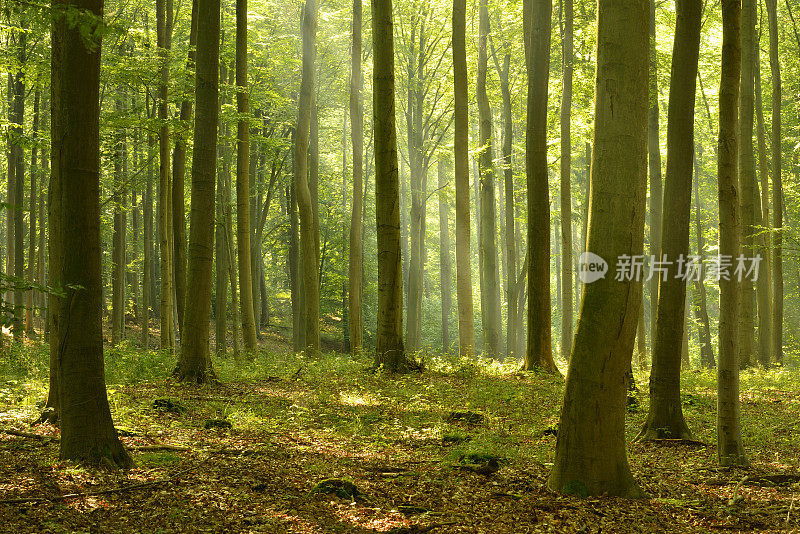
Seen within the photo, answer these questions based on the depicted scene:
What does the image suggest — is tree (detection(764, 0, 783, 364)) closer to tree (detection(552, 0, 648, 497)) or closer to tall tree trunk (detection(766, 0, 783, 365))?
tall tree trunk (detection(766, 0, 783, 365))

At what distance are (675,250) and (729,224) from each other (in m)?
1.39

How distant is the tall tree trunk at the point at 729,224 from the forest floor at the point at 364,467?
1.57 ft

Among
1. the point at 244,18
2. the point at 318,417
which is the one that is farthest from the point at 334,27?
the point at 318,417

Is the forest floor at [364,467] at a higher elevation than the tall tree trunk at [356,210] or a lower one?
lower

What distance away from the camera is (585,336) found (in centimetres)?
509

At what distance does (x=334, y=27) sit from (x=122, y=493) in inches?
985

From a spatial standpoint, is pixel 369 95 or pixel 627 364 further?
pixel 369 95

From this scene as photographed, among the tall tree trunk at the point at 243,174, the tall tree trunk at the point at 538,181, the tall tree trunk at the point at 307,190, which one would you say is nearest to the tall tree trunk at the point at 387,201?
the tall tree trunk at the point at 538,181


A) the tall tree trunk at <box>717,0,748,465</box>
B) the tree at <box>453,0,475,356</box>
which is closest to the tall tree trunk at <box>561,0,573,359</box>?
the tree at <box>453,0,475,356</box>

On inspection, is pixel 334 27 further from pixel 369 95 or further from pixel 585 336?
pixel 585 336

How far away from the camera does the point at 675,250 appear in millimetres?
7785

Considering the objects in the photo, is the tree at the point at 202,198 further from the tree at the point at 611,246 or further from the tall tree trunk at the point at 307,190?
the tree at the point at 611,246

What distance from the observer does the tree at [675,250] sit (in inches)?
304

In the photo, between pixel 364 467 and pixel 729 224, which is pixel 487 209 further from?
pixel 364 467
